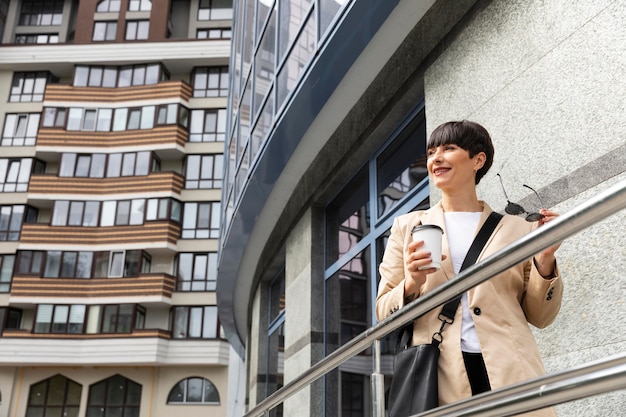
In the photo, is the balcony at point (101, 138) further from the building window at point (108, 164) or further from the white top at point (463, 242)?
the white top at point (463, 242)

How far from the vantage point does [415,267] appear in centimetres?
254

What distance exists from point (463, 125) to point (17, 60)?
41.8m

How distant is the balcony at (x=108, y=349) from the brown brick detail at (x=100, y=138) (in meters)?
9.96

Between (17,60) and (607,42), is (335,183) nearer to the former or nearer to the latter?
(607,42)

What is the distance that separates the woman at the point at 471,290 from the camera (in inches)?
101

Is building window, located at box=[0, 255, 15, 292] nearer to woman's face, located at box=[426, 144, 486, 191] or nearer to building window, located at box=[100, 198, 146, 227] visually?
building window, located at box=[100, 198, 146, 227]

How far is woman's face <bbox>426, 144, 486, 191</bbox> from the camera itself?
115 inches

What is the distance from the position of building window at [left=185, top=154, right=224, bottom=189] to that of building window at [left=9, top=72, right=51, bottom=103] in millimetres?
9676

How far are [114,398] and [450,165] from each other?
3542cm

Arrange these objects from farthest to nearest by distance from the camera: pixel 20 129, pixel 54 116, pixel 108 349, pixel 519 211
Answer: pixel 20 129 → pixel 54 116 → pixel 108 349 → pixel 519 211

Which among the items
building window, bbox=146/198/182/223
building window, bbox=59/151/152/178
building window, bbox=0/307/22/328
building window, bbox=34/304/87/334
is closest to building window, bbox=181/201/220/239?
building window, bbox=146/198/182/223

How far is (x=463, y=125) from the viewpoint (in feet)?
9.66

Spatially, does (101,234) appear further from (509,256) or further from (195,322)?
(509,256)

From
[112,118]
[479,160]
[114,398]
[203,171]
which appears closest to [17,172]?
[112,118]
